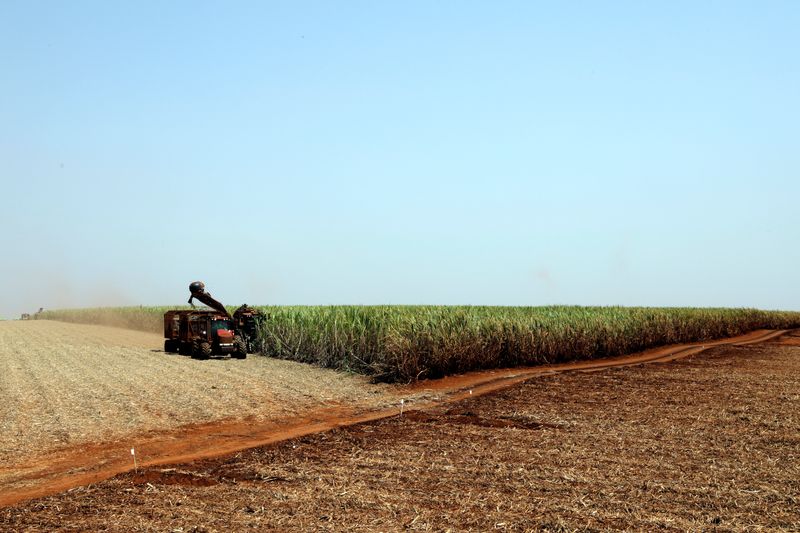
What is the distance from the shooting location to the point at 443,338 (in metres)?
23.8

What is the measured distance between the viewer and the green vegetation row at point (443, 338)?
23344 millimetres

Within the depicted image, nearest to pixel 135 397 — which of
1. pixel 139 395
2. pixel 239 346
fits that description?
pixel 139 395

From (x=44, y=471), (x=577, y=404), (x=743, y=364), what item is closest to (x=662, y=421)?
(x=577, y=404)

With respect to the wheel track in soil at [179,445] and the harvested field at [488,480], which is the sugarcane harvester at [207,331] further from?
the harvested field at [488,480]

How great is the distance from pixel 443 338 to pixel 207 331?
10488 mm

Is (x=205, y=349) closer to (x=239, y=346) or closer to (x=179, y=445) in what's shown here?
(x=239, y=346)

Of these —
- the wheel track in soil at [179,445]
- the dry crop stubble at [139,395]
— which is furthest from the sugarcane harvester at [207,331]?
the wheel track in soil at [179,445]

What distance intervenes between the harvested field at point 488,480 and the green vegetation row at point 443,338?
22.5 ft

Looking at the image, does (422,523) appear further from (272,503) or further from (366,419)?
(366,419)

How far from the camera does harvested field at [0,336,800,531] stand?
828 centimetres

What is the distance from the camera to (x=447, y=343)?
23.7 metres

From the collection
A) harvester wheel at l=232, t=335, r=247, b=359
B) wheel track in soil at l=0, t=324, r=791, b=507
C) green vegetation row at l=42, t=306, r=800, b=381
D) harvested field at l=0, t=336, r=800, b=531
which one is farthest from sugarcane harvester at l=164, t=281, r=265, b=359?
harvested field at l=0, t=336, r=800, b=531

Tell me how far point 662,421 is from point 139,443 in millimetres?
10094

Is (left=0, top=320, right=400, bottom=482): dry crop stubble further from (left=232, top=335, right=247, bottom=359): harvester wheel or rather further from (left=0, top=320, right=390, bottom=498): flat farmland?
(left=232, top=335, right=247, bottom=359): harvester wheel
